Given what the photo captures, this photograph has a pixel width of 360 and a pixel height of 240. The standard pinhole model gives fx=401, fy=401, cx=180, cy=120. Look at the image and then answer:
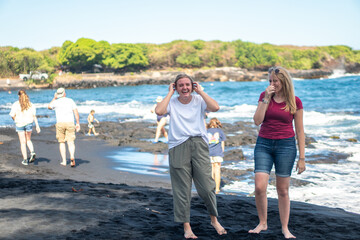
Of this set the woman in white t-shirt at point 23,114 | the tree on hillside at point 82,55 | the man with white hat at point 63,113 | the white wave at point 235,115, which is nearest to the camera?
the man with white hat at point 63,113

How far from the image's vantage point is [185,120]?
4051 millimetres

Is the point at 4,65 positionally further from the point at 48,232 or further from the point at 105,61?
the point at 48,232

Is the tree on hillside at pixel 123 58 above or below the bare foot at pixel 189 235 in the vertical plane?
above

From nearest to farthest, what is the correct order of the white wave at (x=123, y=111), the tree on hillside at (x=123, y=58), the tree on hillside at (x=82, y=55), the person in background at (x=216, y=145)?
the person in background at (x=216, y=145)
the white wave at (x=123, y=111)
the tree on hillside at (x=82, y=55)
the tree on hillside at (x=123, y=58)

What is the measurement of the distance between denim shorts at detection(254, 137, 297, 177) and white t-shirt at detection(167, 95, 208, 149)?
0.59m

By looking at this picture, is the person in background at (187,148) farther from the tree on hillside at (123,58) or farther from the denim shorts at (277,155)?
the tree on hillside at (123,58)

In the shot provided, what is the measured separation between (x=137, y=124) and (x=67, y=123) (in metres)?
11.1

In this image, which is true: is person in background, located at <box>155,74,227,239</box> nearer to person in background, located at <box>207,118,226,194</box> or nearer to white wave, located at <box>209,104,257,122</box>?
person in background, located at <box>207,118,226,194</box>

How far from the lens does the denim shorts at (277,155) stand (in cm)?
400

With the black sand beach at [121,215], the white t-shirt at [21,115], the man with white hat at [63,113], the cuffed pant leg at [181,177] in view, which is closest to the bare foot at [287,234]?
the black sand beach at [121,215]

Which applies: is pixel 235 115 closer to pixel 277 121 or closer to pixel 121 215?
pixel 121 215

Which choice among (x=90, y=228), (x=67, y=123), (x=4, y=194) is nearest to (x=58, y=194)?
(x=4, y=194)

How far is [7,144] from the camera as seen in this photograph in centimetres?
1241

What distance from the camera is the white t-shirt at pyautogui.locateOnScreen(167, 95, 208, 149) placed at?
4027 mm
